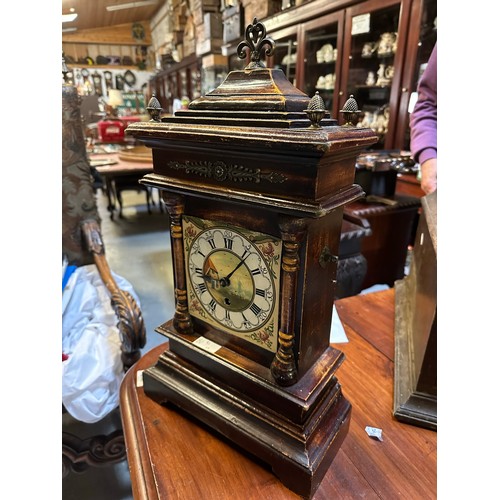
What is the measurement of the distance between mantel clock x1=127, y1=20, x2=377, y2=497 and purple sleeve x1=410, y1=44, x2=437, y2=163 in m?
0.85

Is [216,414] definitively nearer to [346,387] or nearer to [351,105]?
[346,387]

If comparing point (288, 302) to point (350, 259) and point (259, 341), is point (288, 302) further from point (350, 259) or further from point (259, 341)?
point (350, 259)

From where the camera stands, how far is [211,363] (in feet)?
2.22

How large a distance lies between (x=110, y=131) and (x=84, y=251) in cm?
320

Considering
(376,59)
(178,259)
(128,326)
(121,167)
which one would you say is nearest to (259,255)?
(178,259)

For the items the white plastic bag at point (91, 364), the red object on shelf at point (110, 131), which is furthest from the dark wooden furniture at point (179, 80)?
the white plastic bag at point (91, 364)

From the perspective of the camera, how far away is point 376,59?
2242mm

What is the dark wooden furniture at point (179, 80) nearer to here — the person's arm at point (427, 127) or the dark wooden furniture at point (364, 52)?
the dark wooden furniture at point (364, 52)

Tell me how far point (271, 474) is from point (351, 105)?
61cm

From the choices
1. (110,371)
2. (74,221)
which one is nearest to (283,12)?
(74,221)

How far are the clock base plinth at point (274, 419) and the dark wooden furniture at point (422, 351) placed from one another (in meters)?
0.15

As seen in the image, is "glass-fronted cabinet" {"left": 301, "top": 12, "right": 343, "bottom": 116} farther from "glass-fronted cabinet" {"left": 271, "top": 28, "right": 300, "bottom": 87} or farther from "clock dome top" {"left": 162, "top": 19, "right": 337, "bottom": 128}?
"clock dome top" {"left": 162, "top": 19, "right": 337, "bottom": 128}

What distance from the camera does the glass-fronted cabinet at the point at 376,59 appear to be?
6.41 ft

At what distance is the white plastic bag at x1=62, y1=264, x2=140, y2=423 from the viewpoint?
114 centimetres
